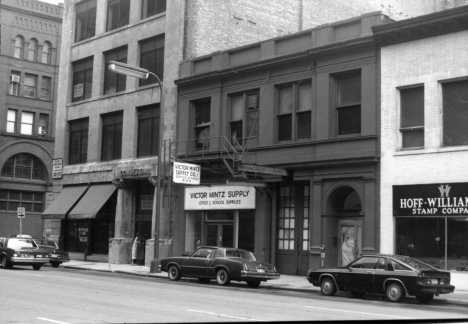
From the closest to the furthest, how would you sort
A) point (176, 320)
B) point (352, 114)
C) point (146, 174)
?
point (176, 320) → point (352, 114) → point (146, 174)

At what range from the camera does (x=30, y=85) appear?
188ft

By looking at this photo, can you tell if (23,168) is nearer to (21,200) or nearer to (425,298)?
(21,200)

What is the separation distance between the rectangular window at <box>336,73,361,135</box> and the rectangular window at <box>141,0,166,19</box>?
43.9 feet

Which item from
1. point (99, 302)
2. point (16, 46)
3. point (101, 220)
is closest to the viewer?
point (99, 302)

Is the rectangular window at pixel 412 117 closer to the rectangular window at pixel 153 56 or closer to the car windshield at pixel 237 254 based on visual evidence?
the car windshield at pixel 237 254

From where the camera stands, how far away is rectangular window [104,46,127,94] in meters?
37.5

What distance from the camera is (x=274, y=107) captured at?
27.8 metres

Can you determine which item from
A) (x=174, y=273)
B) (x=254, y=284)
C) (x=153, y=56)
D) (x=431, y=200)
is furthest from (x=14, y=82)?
(x=431, y=200)

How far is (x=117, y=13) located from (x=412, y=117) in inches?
843

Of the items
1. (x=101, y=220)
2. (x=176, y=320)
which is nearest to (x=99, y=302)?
(x=176, y=320)

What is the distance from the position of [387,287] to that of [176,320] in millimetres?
8682

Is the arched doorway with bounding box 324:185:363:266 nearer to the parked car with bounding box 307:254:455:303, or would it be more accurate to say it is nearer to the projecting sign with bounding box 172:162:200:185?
the parked car with bounding box 307:254:455:303

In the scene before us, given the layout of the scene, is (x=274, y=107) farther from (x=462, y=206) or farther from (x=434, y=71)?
(x=462, y=206)

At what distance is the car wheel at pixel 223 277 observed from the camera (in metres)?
22.3
